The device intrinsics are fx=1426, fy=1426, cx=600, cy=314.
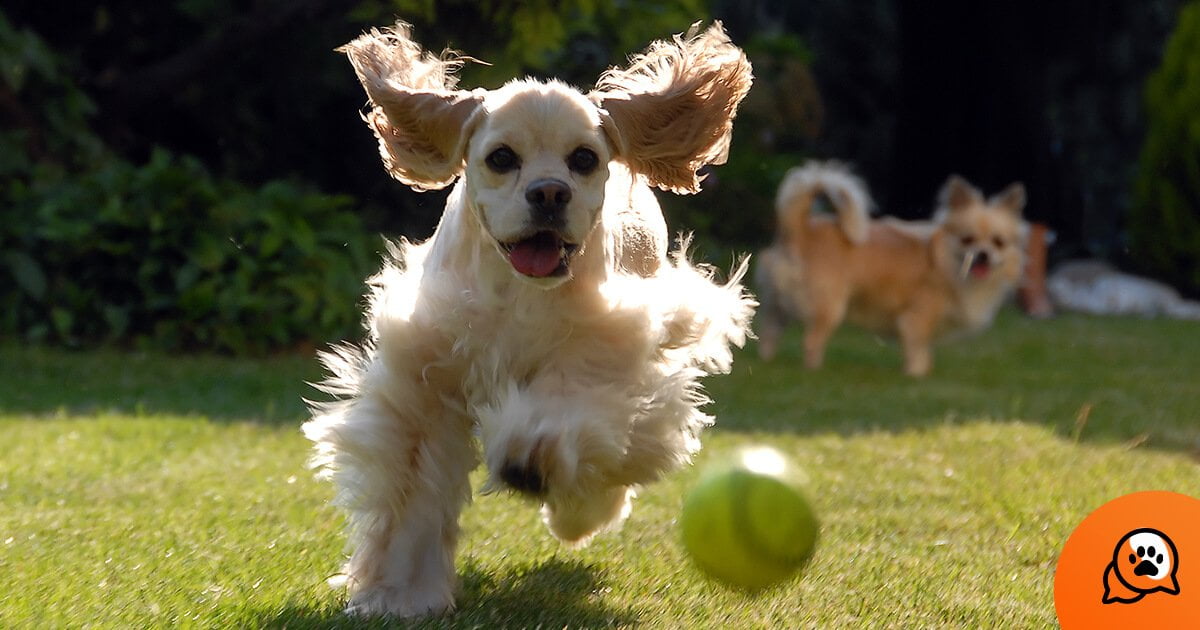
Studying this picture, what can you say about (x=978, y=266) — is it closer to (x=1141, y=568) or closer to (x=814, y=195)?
(x=814, y=195)

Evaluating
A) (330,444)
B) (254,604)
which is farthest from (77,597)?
(330,444)

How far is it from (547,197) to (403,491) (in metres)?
0.84

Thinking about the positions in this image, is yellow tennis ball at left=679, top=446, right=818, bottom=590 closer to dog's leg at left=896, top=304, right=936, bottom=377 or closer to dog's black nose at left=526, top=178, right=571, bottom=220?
dog's black nose at left=526, top=178, right=571, bottom=220

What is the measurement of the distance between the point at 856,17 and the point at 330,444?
13806 millimetres

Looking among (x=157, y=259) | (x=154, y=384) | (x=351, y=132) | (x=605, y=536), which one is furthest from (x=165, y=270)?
(x=605, y=536)

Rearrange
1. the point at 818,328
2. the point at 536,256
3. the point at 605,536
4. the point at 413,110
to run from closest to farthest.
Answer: the point at 536,256
the point at 413,110
the point at 605,536
the point at 818,328

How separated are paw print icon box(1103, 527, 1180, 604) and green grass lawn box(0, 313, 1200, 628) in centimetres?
55

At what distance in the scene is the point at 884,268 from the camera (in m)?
9.45

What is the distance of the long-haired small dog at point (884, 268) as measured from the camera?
9.22m

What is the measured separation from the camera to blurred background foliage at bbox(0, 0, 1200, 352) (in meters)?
8.47

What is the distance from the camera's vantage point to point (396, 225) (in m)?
11.3

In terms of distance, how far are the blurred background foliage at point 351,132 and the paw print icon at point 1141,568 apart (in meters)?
6.14

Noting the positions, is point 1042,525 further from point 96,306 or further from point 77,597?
point 96,306

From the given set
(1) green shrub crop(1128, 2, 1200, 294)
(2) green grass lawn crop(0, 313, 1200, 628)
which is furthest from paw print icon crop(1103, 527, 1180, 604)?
(1) green shrub crop(1128, 2, 1200, 294)
